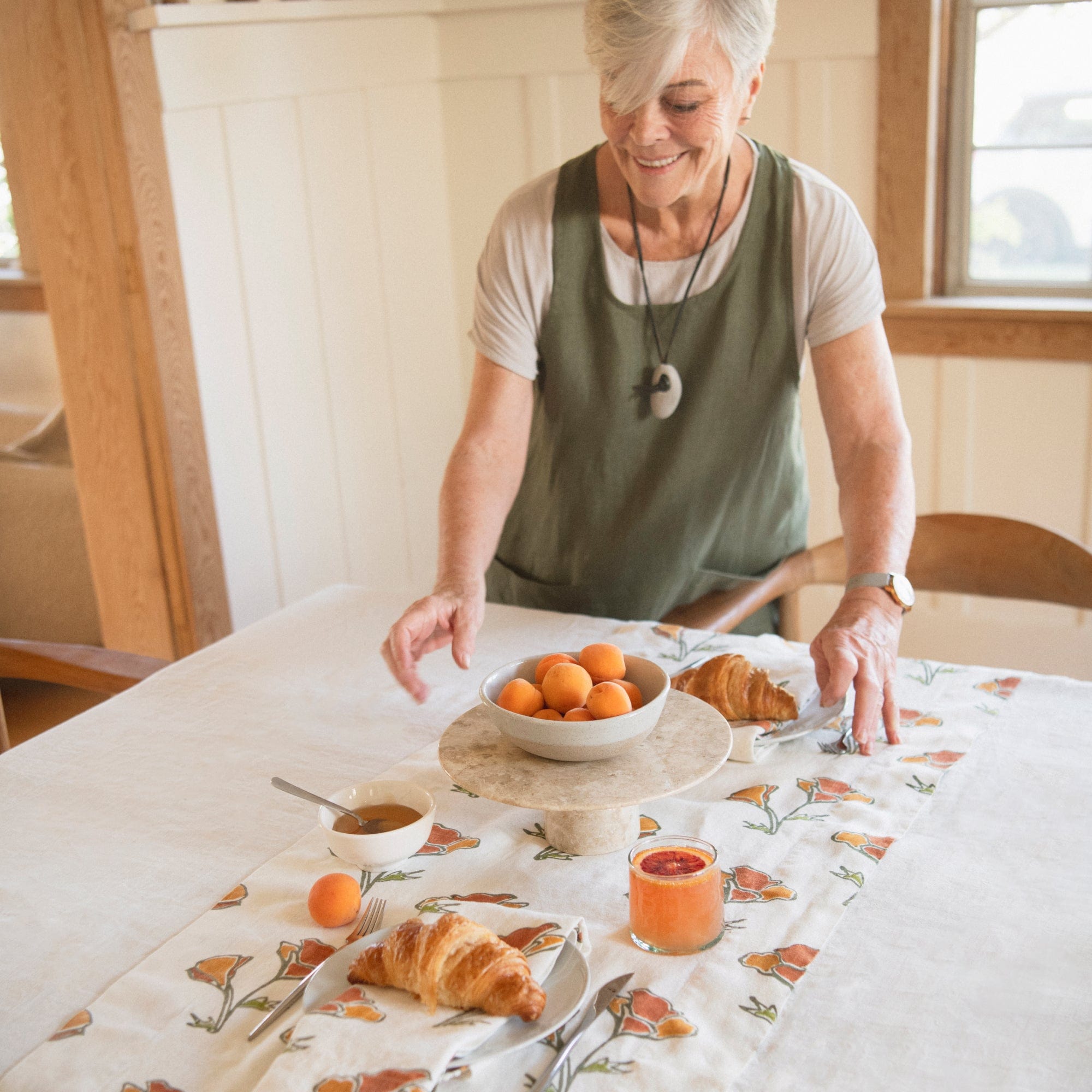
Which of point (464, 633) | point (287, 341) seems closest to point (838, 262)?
point (464, 633)

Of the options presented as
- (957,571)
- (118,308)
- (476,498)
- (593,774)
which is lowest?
(957,571)

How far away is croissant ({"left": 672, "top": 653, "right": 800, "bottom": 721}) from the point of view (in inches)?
47.7

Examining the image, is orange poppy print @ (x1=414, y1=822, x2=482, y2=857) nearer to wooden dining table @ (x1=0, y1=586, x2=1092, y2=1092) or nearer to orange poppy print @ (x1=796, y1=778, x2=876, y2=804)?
wooden dining table @ (x1=0, y1=586, x2=1092, y2=1092)

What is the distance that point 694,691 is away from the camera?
1231 millimetres

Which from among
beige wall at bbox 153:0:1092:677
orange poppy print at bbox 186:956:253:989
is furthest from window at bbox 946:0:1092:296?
orange poppy print at bbox 186:956:253:989

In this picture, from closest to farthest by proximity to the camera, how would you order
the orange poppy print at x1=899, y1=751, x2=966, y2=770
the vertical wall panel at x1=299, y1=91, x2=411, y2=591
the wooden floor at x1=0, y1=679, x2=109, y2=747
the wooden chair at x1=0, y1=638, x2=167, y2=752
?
the orange poppy print at x1=899, y1=751, x2=966, y2=770 < the wooden chair at x1=0, y1=638, x2=167, y2=752 < the wooden floor at x1=0, y1=679, x2=109, y2=747 < the vertical wall panel at x1=299, y1=91, x2=411, y2=591

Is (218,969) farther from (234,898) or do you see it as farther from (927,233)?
(927,233)

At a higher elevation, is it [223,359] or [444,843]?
[223,359]

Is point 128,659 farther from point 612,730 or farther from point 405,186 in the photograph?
point 405,186

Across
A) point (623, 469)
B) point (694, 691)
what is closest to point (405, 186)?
point (623, 469)

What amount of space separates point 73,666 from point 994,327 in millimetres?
2041

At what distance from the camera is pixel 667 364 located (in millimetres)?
1644

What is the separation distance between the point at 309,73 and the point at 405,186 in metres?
0.42

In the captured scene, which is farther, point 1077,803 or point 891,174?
point 891,174
